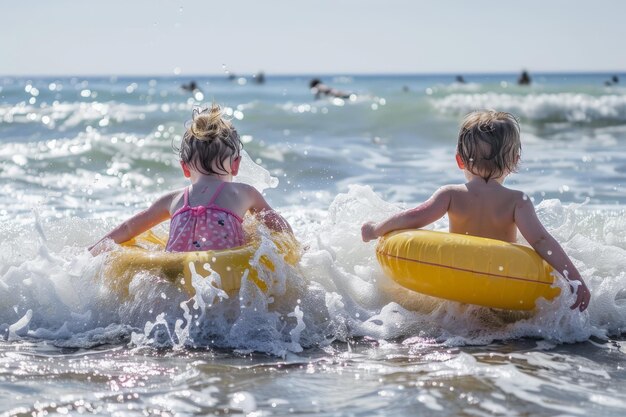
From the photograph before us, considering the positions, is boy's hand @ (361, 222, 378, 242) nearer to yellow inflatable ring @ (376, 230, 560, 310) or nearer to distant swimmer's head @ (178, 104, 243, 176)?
yellow inflatable ring @ (376, 230, 560, 310)

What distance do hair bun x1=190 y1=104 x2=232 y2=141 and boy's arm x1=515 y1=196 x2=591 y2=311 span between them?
1566 mm

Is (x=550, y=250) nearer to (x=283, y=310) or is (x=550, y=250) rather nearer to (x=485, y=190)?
(x=485, y=190)

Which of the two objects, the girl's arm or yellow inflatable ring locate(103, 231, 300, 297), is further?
the girl's arm

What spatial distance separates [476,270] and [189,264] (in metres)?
1.34

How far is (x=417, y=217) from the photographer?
4242 mm

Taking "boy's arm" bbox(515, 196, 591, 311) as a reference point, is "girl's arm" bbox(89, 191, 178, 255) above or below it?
above

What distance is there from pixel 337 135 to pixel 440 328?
35.2 ft

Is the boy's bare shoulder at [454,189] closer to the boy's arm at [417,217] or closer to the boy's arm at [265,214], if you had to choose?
the boy's arm at [417,217]

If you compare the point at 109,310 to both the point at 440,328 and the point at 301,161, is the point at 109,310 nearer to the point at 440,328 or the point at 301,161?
the point at 440,328

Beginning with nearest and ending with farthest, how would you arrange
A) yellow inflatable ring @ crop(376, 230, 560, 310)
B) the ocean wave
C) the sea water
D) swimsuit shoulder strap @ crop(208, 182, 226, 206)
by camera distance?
the sea water < yellow inflatable ring @ crop(376, 230, 560, 310) < swimsuit shoulder strap @ crop(208, 182, 226, 206) < the ocean wave

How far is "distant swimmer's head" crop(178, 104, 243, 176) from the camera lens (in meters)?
4.29

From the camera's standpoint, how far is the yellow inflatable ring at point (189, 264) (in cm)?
385

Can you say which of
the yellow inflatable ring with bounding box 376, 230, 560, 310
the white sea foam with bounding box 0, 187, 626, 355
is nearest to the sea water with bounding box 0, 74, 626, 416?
the white sea foam with bounding box 0, 187, 626, 355

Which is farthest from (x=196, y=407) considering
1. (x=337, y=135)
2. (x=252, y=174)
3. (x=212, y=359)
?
(x=337, y=135)
